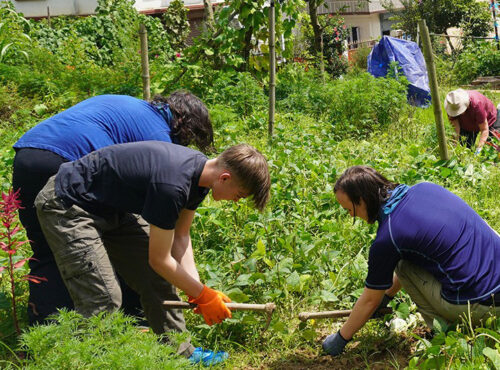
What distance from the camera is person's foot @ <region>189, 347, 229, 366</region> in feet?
8.85

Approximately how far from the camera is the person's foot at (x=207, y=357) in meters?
2.70

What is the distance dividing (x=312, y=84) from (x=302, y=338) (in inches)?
220

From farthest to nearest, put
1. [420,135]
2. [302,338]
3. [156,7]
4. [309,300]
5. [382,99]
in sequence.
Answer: [156,7], [382,99], [420,135], [309,300], [302,338]

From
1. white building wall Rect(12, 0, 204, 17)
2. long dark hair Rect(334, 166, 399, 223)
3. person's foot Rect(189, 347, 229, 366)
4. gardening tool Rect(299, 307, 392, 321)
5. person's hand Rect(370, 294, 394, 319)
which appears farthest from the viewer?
white building wall Rect(12, 0, 204, 17)

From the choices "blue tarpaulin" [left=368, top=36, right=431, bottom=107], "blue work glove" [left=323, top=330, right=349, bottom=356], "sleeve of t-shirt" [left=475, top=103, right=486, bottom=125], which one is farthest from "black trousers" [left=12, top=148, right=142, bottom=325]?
"blue tarpaulin" [left=368, top=36, right=431, bottom=107]

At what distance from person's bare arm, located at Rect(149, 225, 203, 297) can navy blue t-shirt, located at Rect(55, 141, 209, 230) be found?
53 millimetres

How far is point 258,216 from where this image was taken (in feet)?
11.9

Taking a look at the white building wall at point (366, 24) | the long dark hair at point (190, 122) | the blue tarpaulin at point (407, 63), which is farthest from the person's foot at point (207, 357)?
the white building wall at point (366, 24)

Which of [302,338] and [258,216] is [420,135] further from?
[302,338]

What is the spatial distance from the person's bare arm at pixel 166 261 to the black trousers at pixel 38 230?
0.63 metres

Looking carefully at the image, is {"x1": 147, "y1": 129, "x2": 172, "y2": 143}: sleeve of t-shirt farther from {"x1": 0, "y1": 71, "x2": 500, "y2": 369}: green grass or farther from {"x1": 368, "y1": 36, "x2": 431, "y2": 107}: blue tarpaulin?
{"x1": 368, "y1": 36, "x2": 431, "y2": 107}: blue tarpaulin

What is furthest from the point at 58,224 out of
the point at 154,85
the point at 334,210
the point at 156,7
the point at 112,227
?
the point at 156,7

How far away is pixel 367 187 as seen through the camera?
2539 millimetres

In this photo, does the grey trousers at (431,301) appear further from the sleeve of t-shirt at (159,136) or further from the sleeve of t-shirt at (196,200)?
the sleeve of t-shirt at (159,136)
